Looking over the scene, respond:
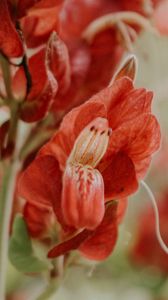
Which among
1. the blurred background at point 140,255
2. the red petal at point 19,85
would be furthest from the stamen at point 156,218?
the red petal at point 19,85

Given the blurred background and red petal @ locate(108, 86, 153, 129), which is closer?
red petal @ locate(108, 86, 153, 129)

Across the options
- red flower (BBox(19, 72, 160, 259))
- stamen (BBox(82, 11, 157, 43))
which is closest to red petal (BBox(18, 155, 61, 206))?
red flower (BBox(19, 72, 160, 259))

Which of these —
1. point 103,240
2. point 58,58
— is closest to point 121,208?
point 103,240

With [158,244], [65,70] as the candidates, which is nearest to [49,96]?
[65,70]

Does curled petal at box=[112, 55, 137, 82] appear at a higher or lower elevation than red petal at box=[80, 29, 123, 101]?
higher

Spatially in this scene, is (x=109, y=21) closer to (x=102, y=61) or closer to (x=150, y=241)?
(x=102, y=61)

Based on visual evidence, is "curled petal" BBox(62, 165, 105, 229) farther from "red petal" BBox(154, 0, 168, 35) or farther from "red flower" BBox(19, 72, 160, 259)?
"red petal" BBox(154, 0, 168, 35)

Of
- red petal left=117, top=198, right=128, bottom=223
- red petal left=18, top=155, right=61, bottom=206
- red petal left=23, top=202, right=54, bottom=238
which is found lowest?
red petal left=117, top=198, right=128, bottom=223
